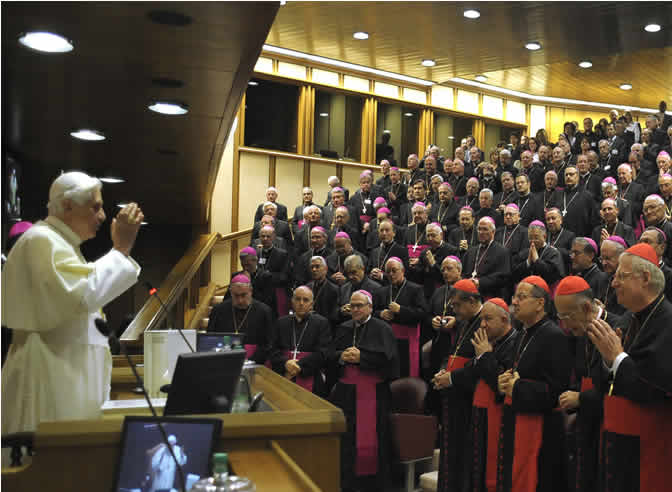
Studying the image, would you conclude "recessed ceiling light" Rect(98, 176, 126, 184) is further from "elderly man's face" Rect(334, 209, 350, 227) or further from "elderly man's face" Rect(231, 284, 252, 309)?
"elderly man's face" Rect(334, 209, 350, 227)

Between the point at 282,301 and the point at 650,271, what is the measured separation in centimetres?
523

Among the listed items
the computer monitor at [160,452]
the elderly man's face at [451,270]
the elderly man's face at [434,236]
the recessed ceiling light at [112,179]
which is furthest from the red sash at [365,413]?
the computer monitor at [160,452]

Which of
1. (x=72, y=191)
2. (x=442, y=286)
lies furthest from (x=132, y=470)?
(x=442, y=286)

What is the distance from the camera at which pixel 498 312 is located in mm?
4766

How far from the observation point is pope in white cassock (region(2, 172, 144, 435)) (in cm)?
208

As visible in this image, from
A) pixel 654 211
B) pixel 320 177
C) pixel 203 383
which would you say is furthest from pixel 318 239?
pixel 203 383

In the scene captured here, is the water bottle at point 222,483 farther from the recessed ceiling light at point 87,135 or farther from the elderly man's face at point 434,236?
the elderly man's face at point 434,236

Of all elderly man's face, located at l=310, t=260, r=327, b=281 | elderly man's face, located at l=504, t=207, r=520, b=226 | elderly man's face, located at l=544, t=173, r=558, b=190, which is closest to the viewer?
elderly man's face, located at l=310, t=260, r=327, b=281

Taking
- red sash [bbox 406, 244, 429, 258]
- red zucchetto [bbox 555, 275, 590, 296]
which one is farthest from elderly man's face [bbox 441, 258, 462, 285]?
red zucchetto [bbox 555, 275, 590, 296]

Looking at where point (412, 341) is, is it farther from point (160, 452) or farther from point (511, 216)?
point (160, 452)

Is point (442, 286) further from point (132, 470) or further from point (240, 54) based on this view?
point (132, 470)

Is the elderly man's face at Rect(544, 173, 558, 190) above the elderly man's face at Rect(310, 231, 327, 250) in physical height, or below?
above

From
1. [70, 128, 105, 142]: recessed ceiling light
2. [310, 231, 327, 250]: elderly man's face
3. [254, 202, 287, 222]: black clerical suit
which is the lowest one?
A: [310, 231, 327, 250]: elderly man's face

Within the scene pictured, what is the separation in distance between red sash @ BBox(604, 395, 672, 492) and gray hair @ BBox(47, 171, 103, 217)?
103 inches
